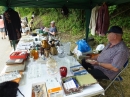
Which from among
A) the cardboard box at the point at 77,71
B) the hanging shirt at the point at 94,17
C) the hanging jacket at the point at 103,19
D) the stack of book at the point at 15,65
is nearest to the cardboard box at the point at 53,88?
the cardboard box at the point at 77,71

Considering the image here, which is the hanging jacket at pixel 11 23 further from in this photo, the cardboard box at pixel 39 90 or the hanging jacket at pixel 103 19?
the hanging jacket at pixel 103 19

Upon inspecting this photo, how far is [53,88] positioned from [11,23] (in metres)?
2.01

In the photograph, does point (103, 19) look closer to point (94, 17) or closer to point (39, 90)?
point (94, 17)

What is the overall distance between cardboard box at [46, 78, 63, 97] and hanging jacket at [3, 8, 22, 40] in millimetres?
1811

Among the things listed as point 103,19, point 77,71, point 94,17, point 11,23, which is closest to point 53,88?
point 77,71

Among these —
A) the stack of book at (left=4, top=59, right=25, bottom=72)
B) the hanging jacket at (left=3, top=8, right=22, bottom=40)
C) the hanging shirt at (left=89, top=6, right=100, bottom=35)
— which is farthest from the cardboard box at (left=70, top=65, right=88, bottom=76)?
the hanging shirt at (left=89, top=6, right=100, bottom=35)

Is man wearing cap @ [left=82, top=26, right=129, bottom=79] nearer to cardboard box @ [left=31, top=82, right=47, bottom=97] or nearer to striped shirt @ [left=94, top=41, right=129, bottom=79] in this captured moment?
striped shirt @ [left=94, top=41, right=129, bottom=79]

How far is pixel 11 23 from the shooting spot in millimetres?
2662

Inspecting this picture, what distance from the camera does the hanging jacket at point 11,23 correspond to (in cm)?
259

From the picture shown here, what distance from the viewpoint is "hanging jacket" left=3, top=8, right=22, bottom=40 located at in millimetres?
2592

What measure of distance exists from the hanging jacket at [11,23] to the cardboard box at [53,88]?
1.81m

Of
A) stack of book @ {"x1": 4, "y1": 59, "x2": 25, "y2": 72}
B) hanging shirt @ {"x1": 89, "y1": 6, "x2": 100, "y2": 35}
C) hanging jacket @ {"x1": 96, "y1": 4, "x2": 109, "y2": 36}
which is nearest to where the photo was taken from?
stack of book @ {"x1": 4, "y1": 59, "x2": 25, "y2": 72}

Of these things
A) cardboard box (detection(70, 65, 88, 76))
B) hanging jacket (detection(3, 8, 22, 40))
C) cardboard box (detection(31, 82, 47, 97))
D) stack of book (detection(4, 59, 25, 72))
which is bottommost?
cardboard box (detection(31, 82, 47, 97))

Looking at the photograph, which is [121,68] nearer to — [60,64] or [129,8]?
[60,64]
